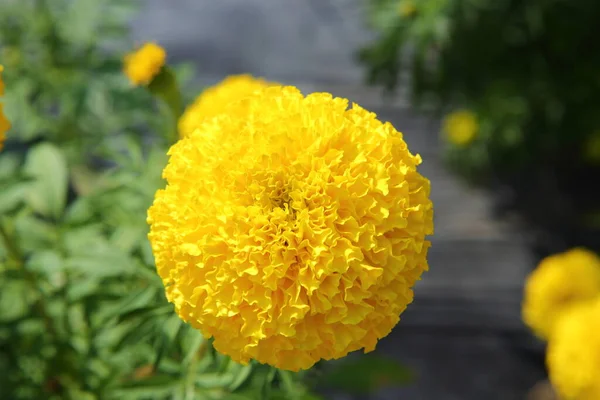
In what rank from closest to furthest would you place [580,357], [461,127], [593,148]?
[580,357], [593,148], [461,127]

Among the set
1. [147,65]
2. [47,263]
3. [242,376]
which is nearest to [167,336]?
[242,376]

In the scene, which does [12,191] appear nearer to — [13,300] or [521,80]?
[13,300]

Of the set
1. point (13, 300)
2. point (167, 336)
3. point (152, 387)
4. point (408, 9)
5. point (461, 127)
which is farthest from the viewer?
point (461, 127)

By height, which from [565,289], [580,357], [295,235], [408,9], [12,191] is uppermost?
[408,9]

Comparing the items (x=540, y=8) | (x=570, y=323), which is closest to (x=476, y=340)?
(x=570, y=323)

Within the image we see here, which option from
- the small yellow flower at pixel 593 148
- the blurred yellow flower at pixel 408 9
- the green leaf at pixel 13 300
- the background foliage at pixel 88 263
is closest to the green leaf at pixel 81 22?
the background foliage at pixel 88 263

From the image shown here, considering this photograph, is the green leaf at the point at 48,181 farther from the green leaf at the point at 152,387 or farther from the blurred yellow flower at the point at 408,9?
the blurred yellow flower at the point at 408,9
